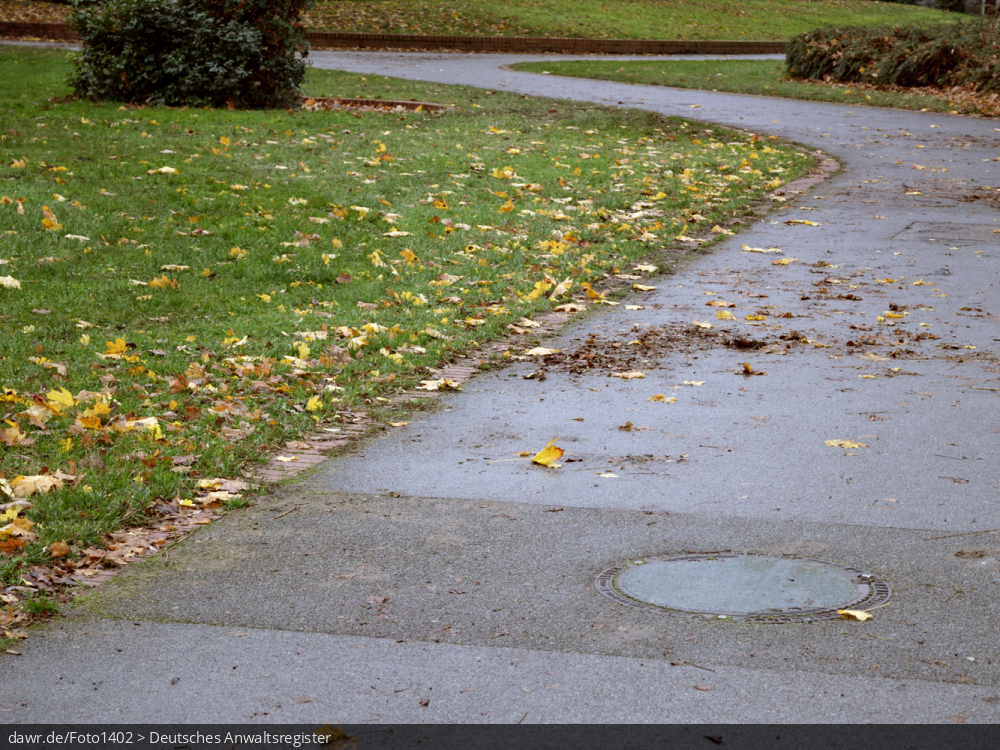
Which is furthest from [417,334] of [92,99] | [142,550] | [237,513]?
[92,99]

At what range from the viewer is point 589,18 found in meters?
34.2

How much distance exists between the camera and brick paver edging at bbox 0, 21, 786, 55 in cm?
2673

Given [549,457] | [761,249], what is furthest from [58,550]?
[761,249]

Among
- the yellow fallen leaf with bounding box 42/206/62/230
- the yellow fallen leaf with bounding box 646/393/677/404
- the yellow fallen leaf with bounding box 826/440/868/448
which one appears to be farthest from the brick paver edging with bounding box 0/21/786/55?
the yellow fallen leaf with bounding box 826/440/868/448

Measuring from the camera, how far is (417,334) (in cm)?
759

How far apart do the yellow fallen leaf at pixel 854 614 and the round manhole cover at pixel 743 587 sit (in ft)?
0.09

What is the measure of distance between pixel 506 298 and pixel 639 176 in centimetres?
551

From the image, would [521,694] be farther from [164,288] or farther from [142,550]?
[164,288]

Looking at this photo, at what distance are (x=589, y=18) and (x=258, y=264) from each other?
27.2 metres

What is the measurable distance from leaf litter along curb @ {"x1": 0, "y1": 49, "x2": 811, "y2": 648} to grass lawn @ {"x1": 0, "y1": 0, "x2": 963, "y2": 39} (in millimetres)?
14925

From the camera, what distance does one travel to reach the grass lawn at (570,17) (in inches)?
1216

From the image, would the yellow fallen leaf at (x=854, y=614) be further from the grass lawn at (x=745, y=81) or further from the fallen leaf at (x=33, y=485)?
the grass lawn at (x=745, y=81)

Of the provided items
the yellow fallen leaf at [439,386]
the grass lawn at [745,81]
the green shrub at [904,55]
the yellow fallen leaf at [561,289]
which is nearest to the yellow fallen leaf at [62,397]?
the yellow fallen leaf at [439,386]

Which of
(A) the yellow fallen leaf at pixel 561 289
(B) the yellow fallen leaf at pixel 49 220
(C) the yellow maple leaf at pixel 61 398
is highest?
(B) the yellow fallen leaf at pixel 49 220
